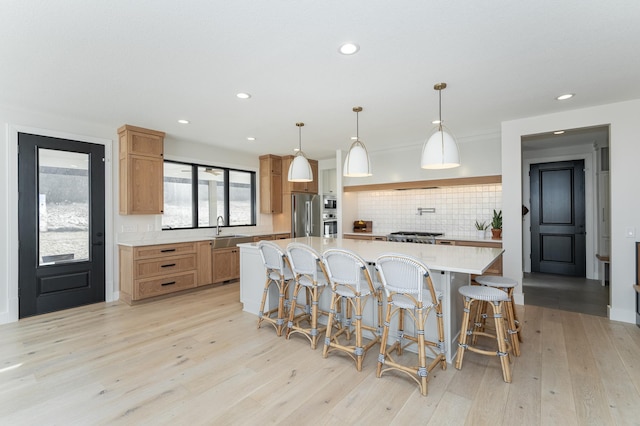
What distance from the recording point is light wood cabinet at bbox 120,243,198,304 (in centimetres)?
425

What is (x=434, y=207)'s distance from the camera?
5.61 m

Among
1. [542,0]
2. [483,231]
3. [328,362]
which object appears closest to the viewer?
[542,0]

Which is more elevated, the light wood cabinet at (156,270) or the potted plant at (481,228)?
the potted plant at (481,228)

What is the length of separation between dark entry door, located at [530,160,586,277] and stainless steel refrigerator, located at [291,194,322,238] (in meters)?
4.26

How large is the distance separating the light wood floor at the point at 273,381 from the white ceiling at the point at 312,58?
2.45m

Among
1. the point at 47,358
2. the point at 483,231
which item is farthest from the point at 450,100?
the point at 47,358

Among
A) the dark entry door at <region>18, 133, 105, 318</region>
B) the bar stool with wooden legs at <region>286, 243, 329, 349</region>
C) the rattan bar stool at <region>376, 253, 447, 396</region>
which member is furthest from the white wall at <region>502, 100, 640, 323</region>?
the dark entry door at <region>18, 133, 105, 318</region>

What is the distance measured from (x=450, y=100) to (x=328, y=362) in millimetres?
2915

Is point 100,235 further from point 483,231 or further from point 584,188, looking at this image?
point 584,188

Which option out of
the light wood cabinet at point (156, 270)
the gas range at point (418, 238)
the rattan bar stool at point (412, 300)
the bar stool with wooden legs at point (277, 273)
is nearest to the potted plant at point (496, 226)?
the gas range at point (418, 238)

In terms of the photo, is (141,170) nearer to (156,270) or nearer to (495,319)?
(156,270)

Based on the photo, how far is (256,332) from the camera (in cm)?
327

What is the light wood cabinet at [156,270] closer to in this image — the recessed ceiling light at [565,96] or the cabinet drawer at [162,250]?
the cabinet drawer at [162,250]

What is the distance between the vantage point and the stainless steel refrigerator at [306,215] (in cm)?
652
